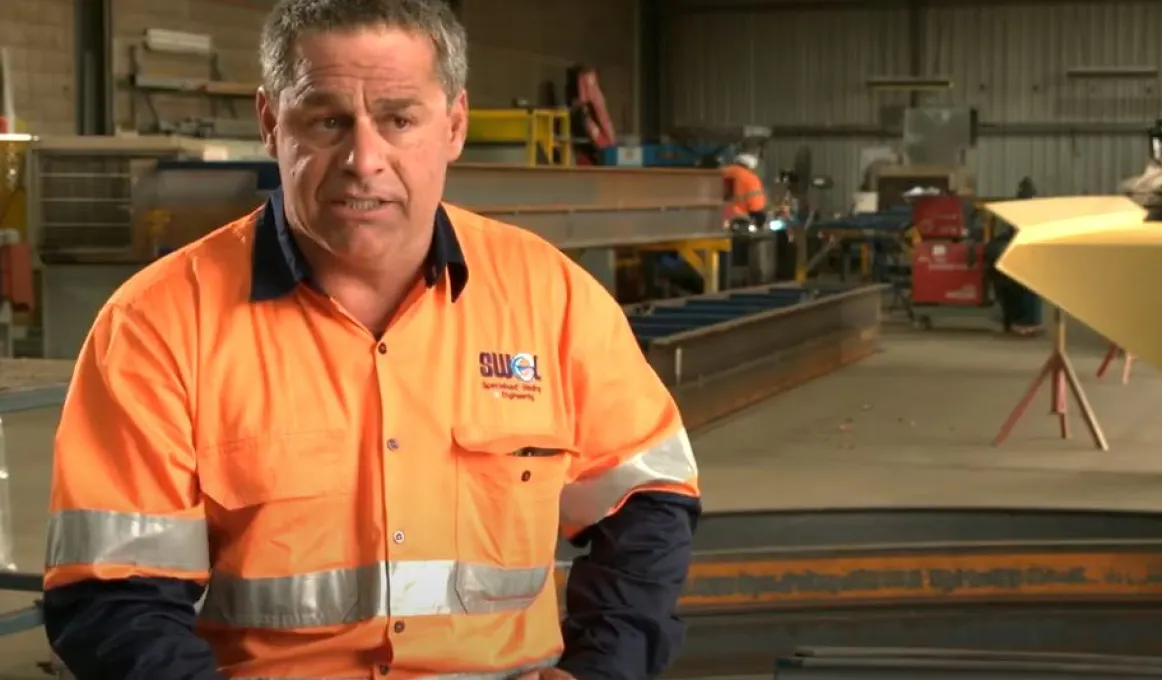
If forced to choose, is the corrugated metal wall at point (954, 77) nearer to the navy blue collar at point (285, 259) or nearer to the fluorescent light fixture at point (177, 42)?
the fluorescent light fixture at point (177, 42)

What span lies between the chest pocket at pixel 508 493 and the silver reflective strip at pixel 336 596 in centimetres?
5

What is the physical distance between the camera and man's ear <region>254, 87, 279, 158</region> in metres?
1.76

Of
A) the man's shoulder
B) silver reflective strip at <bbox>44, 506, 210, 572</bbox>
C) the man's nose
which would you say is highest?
the man's nose

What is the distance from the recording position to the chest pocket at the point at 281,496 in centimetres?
169

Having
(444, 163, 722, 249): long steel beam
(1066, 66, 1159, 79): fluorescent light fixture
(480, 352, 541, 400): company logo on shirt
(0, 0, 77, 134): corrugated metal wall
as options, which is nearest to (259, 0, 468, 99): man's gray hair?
(480, 352, 541, 400): company logo on shirt

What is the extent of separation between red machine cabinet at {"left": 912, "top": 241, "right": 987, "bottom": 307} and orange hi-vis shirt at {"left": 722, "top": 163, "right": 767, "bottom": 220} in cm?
293

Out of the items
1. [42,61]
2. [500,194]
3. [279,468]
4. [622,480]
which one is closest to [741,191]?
[42,61]

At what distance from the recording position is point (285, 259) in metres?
1.76

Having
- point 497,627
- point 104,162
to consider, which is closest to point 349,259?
point 497,627

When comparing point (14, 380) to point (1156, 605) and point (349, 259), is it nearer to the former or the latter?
point (1156, 605)

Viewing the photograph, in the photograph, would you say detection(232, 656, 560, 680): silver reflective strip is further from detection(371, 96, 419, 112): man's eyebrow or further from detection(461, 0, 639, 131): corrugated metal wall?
detection(461, 0, 639, 131): corrugated metal wall

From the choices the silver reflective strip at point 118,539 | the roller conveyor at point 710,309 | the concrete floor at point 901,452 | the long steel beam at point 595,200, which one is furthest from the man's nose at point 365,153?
the long steel beam at point 595,200

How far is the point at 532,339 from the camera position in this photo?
1.84 m

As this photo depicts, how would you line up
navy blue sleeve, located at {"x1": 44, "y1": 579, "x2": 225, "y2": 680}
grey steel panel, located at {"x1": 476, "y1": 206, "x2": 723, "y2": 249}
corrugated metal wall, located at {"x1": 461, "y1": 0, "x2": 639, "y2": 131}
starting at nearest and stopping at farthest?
navy blue sleeve, located at {"x1": 44, "y1": 579, "x2": 225, "y2": 680}, grey steel panel, located at {"x1": 476, "y1": 206, "x2": 723, "y2": 249}, corrugated metal wall, located at {"x1": 461, "y1": 0, "x2": 639, "y2": 131}
